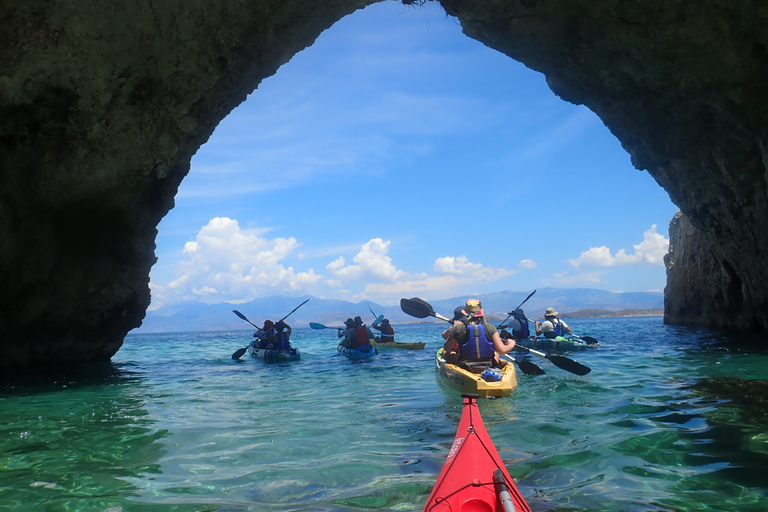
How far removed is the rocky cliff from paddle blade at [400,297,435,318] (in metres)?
6.80

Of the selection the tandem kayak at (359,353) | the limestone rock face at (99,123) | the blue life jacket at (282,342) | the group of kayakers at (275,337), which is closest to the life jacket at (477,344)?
the limestone rock face at (99,123)

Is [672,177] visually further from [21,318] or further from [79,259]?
[21,318]

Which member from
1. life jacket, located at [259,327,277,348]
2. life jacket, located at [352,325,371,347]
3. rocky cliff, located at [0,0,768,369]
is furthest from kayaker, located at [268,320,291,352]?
rocky cliff, located at [0,0,768,369]

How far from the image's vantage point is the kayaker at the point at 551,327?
56.1ft

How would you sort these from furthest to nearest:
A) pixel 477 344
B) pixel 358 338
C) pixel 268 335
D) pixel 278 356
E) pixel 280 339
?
pixel 358 338
pixel 268 335
pixel 280 339
pixel 278 356
pixel 477 344

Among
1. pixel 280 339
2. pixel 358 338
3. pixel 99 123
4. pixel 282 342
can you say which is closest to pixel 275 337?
pixel 280 339

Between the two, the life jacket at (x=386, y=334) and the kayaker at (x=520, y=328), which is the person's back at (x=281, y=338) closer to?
the life jacket at (x=386, y=334)

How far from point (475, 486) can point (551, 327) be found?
1466cm

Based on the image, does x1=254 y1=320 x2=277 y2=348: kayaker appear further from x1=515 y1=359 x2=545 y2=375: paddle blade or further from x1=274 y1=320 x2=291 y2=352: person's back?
x1=515 y1=359 x2=545 y2=375: paddle blade

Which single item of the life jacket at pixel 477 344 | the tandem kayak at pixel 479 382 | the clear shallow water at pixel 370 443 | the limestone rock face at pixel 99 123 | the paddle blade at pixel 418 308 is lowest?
the clear shallow water at pixel 370 443

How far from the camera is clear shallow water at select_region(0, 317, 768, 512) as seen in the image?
4371 mm

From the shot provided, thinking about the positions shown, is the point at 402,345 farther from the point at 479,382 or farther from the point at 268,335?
the point at 479,382

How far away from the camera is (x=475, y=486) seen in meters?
3.48

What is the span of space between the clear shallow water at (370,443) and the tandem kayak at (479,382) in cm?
19
